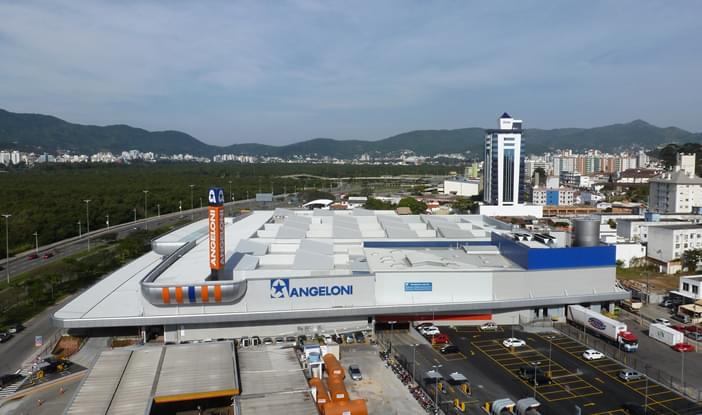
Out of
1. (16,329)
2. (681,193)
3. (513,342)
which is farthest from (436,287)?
(681,193)

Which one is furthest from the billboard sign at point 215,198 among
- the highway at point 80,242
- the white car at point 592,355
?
the highway at point 80,242

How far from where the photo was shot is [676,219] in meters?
35.5

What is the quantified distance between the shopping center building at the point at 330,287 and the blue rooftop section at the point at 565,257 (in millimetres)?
37

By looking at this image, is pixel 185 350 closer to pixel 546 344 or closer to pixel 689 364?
pixel 546 344

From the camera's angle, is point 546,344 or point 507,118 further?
point 507,118

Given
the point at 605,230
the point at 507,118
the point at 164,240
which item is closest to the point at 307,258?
the point at 164,240

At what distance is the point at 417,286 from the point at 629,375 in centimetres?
679

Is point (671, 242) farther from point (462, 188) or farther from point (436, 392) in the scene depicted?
point (462, 188)

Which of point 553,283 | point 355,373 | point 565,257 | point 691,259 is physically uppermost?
point 565,257

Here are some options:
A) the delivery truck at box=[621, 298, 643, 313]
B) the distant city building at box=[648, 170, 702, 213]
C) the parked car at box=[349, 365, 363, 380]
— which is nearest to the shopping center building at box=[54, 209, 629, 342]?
the delivery truck at box=[621, 298, 643, 313]

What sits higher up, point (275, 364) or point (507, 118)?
point (507, 118)

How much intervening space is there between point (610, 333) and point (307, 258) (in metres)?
10.8

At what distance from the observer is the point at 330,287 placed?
16.9 meters

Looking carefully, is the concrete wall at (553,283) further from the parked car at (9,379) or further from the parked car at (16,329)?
the parked car at (16,329)
